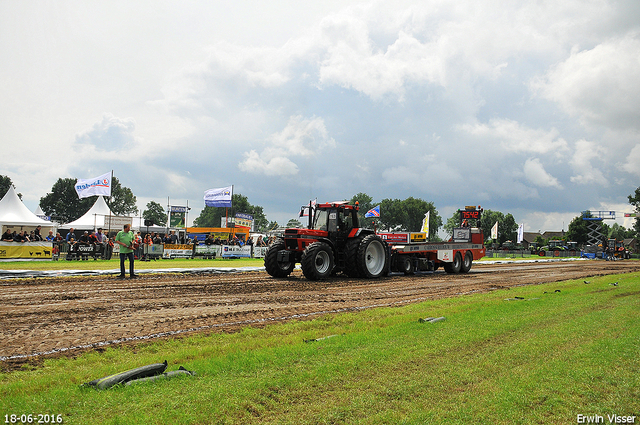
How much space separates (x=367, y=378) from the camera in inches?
169

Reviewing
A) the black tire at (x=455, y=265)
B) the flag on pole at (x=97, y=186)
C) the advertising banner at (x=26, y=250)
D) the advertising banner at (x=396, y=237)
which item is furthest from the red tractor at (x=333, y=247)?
the flag on pole at (x=97, y=186)

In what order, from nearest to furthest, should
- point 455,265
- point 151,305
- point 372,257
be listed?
point 151,305 → point 372,257 → point 455,265

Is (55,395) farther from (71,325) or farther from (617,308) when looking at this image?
(617,308)

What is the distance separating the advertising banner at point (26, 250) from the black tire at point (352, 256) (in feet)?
59.6

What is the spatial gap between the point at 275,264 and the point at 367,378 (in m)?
11.6

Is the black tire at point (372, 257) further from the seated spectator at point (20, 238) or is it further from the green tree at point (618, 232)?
the green tree at point (618, 232)

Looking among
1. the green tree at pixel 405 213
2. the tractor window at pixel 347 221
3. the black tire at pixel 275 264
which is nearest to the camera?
the black tire at pixel 275 264

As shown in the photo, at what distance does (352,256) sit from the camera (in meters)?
16.0

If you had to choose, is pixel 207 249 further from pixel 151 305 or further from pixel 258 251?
pixel 151 305

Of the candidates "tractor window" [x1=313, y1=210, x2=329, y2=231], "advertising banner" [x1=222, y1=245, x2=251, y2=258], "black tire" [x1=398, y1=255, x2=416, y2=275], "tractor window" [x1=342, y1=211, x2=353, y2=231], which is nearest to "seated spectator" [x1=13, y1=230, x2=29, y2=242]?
"advertising banner" [x1=222, y1=245, x2=251, y2=258]

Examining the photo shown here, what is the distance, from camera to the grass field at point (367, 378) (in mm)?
3457

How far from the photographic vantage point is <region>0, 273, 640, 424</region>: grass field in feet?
11.3

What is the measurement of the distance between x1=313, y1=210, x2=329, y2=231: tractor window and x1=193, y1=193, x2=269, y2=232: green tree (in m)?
124

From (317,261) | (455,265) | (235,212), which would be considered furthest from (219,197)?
(235,212)
